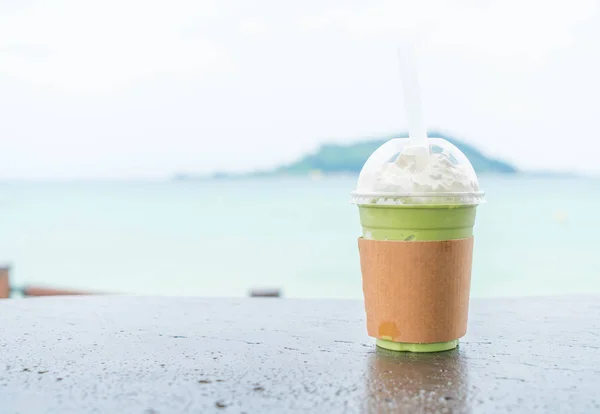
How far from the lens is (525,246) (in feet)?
50.1

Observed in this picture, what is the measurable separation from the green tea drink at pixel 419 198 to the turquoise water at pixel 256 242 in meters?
7.74

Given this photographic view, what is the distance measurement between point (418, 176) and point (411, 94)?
0.15 metres

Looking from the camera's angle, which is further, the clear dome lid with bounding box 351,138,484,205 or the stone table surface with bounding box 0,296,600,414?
the clear dome lid with bounding box 351,138,484,205

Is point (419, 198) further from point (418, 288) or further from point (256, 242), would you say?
point (256, 242)

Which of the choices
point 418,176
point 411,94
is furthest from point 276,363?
point 411,94

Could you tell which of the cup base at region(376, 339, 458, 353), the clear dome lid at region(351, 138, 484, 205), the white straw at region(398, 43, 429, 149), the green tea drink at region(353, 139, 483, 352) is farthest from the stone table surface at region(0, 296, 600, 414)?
the white straw at region(398, 43, 429, 149)

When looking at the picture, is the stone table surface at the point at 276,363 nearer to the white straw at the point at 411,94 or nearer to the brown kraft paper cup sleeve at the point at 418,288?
the brown kraft paper cup sleeve at the point at 418,288

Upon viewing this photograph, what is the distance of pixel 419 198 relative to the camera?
1.09 meters

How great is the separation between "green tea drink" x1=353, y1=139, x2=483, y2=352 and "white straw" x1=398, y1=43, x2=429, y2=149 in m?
0.03

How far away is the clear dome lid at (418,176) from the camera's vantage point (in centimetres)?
109

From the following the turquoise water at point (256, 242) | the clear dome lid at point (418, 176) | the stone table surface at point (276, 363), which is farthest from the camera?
the turquoise water at point (256, 242)

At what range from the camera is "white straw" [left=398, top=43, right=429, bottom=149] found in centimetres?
114

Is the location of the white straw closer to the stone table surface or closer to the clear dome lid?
the clear dome lid

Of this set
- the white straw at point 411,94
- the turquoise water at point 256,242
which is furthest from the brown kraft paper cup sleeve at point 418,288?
the turquoise water at point 256,242
